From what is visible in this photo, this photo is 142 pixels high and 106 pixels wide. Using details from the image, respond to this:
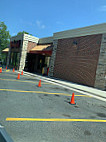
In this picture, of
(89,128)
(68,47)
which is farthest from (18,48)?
(89,128)

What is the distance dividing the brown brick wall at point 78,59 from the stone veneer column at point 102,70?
0.38 metres

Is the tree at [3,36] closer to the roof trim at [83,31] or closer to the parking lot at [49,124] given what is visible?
the roof trim at [83,31]

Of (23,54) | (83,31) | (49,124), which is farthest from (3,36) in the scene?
(49,124)

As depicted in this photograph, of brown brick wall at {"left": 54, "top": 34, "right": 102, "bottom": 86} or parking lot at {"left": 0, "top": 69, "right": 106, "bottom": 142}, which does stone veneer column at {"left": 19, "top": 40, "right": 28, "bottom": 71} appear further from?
parking lot at {"left": 0, "top": 69, "right": 106, "bottom": 142}

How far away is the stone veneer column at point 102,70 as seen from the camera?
13.0 metres

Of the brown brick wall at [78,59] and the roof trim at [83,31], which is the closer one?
the roof trim at [83,31]

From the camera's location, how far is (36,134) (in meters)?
3.64

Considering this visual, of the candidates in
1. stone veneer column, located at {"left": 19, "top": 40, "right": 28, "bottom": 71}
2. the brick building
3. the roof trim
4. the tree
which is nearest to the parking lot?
the brick building

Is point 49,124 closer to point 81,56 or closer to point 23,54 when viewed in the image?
point 81,56

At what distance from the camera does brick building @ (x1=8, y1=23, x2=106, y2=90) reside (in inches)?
529

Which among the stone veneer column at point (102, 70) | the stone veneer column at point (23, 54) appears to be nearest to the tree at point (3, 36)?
the stone veneer column at point (23, 54)

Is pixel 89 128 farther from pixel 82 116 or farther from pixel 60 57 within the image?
pixel 60 57

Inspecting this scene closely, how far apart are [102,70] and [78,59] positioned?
3.44 metres

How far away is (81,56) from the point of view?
50.9 ft
